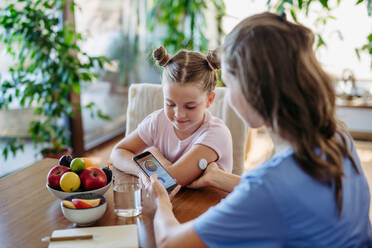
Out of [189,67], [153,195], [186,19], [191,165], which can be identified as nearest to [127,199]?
[153,195]

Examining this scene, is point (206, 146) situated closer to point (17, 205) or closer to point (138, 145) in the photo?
point (138, 145)

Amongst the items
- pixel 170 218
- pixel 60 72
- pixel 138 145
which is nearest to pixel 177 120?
pixel 138 145

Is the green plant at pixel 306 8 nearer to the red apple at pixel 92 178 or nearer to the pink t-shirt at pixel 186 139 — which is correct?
the pink t-shirt at pixel 186 139

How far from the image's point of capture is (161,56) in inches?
51.7

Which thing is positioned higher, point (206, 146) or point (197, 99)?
point (197, 99)

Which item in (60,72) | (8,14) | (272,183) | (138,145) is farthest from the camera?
(60,72)

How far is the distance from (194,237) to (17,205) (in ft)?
2.07

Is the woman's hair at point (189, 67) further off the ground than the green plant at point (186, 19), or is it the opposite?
the green plant at point (186, 19)

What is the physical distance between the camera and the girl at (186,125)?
4.17ft

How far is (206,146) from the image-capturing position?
1315 mm

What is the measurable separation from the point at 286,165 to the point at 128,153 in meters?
0.84

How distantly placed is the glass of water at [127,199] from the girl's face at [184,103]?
38cm

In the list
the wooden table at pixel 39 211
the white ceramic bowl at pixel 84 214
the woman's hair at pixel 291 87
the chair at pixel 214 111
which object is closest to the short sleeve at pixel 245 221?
the woman's hair at pixel 291 87

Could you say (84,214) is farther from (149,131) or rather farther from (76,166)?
(149,131)
